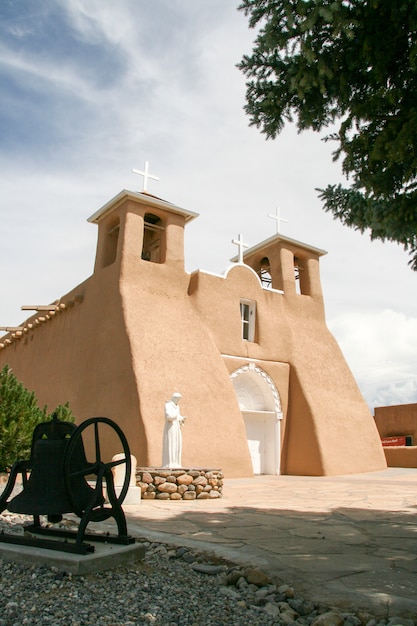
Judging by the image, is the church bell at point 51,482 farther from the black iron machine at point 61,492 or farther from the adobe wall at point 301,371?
the adobe wall at point 301,371

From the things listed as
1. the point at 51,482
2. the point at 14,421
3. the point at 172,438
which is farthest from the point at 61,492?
the point at 172,438

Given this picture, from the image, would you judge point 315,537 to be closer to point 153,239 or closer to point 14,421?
point 14,421

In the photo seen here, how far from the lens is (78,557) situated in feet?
11.4

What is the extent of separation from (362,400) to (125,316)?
10.4m

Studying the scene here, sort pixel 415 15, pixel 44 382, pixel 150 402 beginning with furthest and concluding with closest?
pixel 44 382 → pixel 150 402 → pixel 415 15

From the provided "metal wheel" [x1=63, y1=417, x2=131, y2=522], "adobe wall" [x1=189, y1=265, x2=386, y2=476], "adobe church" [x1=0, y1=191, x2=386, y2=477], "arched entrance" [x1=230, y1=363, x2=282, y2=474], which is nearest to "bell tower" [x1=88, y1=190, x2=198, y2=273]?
"adobe church" [x1=0, y1=191, x2=386, y2=477]

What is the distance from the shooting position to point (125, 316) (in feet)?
47.0

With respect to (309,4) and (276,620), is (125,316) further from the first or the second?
(276,620)

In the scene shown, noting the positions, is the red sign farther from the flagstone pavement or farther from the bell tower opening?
the flagstone pavement

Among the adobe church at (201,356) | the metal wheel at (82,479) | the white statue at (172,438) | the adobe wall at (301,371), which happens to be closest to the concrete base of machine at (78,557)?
the metal wheel at (82,479)

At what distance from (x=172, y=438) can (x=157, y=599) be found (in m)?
7.54

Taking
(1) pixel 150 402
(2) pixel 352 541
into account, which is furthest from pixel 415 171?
(1) pixel 150 402

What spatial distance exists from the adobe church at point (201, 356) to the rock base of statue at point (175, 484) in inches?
111

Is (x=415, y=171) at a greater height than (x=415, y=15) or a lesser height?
lesser
